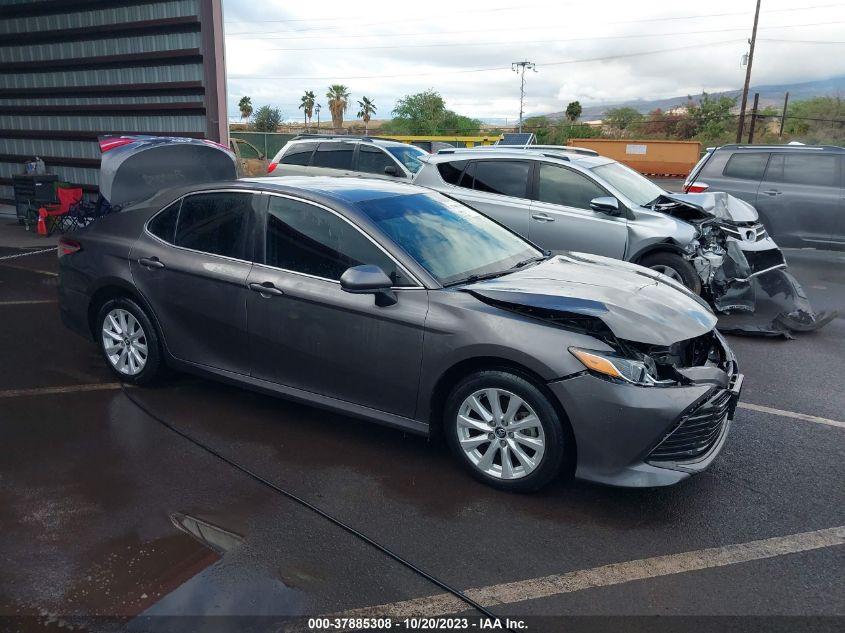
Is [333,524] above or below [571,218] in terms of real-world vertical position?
below

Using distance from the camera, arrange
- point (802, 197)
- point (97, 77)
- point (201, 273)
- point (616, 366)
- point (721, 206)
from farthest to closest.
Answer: point (97, 77) < point (802, 197) < point (721, 206) < point (201, 273) < point (616, 366)

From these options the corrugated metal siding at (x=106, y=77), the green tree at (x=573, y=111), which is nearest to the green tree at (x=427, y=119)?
the green tree at (x=573, y=111)

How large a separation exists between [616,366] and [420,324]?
1.08 meters

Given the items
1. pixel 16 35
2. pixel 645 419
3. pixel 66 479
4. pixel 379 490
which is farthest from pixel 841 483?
pixel 16 35

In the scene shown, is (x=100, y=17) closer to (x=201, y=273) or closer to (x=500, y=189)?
(x=500, y=189)

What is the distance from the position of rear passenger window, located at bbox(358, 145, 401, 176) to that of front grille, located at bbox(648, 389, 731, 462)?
8.92 meters

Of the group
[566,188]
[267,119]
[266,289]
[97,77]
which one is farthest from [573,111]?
[266,289]

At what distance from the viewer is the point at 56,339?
662 centimetres

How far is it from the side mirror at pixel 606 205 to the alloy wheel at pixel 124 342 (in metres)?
4.67

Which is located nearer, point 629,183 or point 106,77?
point 629,183

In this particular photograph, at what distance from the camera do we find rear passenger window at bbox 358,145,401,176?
39.3 feet

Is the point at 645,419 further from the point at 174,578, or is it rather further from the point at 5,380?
the point at 5,380

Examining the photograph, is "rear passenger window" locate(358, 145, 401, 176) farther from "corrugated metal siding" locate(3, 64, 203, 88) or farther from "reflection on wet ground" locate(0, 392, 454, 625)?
"reflection on wet ground" locate(0, 392, 454, 625)

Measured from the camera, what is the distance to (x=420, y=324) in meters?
3.98
